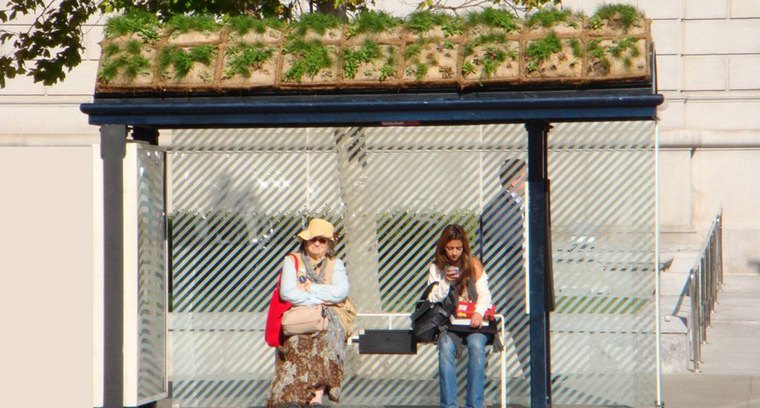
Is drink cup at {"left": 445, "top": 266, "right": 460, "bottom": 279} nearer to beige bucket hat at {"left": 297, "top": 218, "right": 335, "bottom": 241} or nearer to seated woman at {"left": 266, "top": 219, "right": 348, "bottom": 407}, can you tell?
seated woman at {"left": 266, "top": 219, "right": 348, "bottom": 407}

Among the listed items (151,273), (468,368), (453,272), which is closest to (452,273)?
(453,272)

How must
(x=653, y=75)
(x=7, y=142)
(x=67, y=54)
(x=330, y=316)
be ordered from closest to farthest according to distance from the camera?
(x=653, y=75) → (x=330, y=316) → (x=67, y=54) → (x=7, y=142)

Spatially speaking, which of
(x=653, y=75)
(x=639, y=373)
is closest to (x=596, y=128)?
(x=653, y=75)

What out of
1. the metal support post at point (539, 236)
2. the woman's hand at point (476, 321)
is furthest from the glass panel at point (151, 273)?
the metal support post at point (539, 236)

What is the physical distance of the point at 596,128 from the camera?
29.0 ft

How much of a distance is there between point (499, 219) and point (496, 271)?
1.25 ft

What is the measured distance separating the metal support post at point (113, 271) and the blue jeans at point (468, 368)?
81.3 inches

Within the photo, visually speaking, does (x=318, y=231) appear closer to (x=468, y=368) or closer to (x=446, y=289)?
(x=446, y=289)

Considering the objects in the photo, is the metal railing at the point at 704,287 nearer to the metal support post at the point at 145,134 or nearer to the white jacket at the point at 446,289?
the white jacket at the point at 446,289

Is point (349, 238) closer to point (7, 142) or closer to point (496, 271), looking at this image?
point (496, 271)

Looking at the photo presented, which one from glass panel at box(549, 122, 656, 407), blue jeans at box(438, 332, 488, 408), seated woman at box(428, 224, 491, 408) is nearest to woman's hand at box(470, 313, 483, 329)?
seated woman at box(428, 224, 491, 408)

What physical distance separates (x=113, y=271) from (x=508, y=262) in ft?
8.73

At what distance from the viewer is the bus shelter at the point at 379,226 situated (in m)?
8.48

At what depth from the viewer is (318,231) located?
877 centimetres
